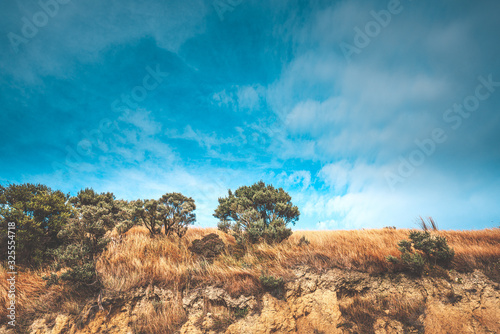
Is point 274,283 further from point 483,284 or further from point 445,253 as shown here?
point 483,284

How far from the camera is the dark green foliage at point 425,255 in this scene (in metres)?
6.07

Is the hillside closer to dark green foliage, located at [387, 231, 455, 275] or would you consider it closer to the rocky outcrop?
the rocky outcrop

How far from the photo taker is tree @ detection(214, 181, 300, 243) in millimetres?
8461

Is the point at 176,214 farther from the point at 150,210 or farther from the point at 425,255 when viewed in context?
the point at 425,255

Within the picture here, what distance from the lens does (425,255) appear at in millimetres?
6523

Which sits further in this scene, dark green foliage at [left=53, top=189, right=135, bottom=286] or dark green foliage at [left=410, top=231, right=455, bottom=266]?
dark green foliage at [left=410, top=231, right=455, bottom=266]

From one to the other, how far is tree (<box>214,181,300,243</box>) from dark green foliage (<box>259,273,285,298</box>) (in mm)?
2179

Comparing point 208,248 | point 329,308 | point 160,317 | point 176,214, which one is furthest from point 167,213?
point 329,308

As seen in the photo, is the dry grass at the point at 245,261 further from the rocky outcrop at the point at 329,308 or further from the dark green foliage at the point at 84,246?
the dark green foliage at the point at 84,246

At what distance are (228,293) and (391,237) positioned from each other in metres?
7.42

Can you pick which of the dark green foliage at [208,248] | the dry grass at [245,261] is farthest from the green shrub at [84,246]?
the dark green foliage at [208,248]

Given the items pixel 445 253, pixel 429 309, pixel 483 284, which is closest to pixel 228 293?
pixel 429 309

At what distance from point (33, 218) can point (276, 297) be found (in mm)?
9582

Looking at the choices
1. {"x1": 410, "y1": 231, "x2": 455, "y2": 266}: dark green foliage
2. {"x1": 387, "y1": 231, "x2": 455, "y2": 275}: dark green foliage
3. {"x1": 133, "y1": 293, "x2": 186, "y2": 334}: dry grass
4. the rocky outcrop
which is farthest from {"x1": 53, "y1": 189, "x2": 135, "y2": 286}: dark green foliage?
{"x1": 410, "y1": 231, "x2": 455, "y2": 266}: dark green foliage
